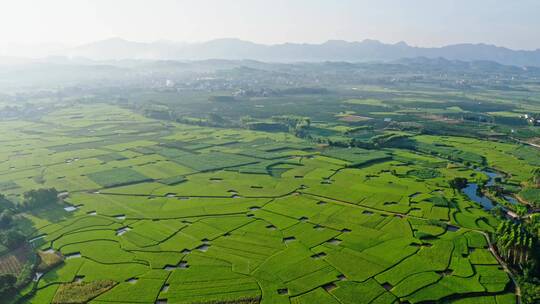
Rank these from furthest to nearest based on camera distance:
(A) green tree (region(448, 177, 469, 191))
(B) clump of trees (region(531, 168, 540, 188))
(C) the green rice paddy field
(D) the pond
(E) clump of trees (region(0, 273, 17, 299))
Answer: (A) green tree (region(448, 177, 469, 191)), (B) clump of trees (region(531, 168, 540, 188)), (D) the pond, (C) the green rice paddy field, (E) clump of trees (region(0, 273, 17, 299))

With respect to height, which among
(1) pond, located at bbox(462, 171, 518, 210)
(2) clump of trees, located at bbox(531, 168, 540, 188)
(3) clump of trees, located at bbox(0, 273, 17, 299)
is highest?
Result: (2) clump of trees, located at bbox(531, 168, 540, 188)

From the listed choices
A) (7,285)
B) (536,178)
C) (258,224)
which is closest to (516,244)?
(258,224)

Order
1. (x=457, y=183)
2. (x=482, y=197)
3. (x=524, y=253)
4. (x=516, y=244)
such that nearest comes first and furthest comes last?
(x=524, y=253) < (x=516, y=244) < (x=482, y=197) < (x=457, y=183)

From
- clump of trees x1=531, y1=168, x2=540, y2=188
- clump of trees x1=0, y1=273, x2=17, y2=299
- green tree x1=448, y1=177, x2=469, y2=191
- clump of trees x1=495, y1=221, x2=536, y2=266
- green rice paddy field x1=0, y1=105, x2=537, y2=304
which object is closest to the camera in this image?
clump of trees x1=0, y1=273, x2=17, y2=299

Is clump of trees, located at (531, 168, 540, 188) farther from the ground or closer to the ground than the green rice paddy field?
farther from the ground

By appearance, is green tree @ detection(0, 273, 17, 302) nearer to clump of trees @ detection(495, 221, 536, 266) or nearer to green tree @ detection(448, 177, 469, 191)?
clump of trees @ detection(495, 221, 536, 266)

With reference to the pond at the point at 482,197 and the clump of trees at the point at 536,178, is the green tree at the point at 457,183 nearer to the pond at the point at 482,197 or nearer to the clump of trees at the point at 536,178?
the pond at the point at 482,197

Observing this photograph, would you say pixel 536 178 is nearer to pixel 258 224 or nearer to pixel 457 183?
pixel 457 183

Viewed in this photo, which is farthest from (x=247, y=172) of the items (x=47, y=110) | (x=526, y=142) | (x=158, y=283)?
(x=47, y=110)

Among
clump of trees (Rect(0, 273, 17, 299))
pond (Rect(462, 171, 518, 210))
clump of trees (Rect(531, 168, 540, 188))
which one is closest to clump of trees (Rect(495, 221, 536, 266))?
pond (Rect(462, 171, 518, 210))
